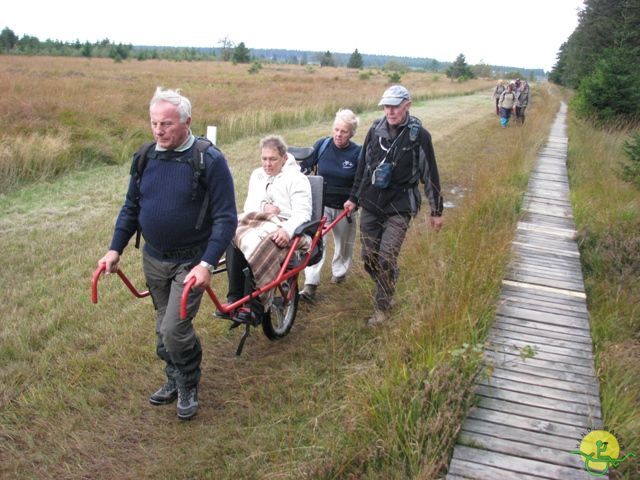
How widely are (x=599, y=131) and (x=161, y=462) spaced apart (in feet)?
54.8

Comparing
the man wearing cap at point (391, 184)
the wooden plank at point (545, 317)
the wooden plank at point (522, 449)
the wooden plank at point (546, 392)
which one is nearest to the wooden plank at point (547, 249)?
the man wearing cap at point (391, 184)

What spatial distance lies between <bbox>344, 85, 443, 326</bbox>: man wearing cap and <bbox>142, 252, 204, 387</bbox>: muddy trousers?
1700mm

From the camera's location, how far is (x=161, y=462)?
10.4 ft

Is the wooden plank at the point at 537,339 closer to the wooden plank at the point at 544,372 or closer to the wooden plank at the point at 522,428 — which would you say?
the wooden plank at the point at 544,372

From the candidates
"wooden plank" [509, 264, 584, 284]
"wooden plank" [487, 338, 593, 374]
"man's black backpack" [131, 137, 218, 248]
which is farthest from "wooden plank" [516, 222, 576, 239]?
"man's black backpack" [131, 137, 218, 248]

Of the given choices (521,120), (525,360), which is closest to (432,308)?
(525,360)

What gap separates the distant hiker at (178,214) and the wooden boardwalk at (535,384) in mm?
1738

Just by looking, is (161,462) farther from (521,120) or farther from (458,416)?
(521,120)

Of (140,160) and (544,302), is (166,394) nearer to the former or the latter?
(140,160)

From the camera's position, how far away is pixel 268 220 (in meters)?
4.21

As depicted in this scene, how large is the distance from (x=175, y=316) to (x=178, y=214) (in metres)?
0.63

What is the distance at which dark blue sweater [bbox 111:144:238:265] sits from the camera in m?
3.19

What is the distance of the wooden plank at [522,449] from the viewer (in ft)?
8.41

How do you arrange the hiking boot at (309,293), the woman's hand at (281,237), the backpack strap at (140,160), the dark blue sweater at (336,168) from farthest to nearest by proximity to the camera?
1. the hiking boot at (309,293)
2. the dark blue sweater at (336,168)
3. the woman's hand at (281,237)
4. the backpack strap at (140,160)
